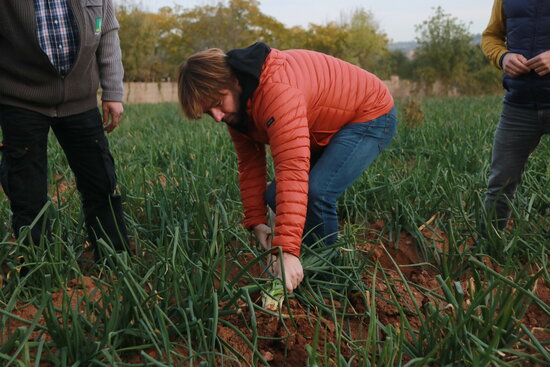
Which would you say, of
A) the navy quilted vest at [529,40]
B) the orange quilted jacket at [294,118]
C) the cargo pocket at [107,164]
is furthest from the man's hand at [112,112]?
the navy quilted vest at [529,40]

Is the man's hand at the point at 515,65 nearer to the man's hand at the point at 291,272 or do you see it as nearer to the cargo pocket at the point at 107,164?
the man's hand at the point at 291,272

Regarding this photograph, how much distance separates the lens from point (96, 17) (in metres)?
2.20

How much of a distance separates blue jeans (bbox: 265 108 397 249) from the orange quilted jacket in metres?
0.06

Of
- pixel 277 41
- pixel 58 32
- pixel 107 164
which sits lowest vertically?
pixel 277 41

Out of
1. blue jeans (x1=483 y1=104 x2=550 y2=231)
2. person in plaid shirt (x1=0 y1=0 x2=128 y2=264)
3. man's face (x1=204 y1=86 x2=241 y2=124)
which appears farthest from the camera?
blue jeans (x1=483 y1=104 x2=550 y2=231)

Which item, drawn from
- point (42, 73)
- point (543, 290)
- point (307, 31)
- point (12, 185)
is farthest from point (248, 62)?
point (307, 31)

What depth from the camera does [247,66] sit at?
191cm

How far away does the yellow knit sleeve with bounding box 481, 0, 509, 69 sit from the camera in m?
2.51

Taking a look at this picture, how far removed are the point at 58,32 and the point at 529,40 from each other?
6.59 feet

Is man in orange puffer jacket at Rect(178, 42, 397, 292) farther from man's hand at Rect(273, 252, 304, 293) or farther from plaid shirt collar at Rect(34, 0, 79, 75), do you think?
plaid shirt collar at Rect(34, 0, 79, 75)

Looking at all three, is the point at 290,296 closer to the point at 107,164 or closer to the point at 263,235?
the point at 263,235

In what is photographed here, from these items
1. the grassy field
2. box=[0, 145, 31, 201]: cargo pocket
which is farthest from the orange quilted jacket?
box=[0, 145, 31, 201]: cargo pocket

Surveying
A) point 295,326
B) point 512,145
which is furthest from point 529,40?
point 295,326

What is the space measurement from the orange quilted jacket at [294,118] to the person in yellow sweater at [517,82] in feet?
1.86
